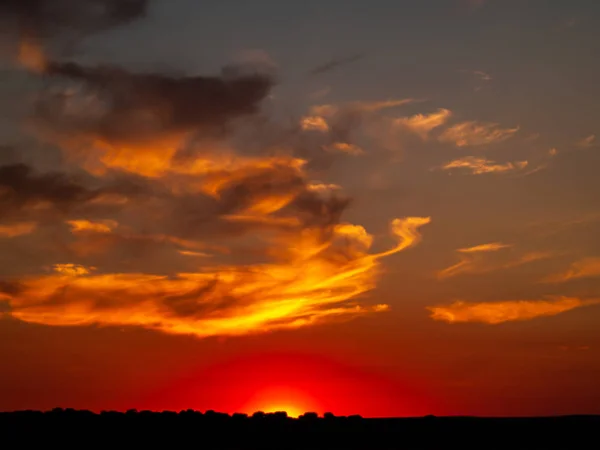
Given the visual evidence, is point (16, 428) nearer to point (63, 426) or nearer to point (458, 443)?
point (63, 426)

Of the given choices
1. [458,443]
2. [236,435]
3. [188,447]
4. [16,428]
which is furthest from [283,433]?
[16,428]

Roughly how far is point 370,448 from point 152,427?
16.9 metres

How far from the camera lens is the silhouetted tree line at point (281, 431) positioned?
61.6m

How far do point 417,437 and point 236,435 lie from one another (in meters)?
13.6

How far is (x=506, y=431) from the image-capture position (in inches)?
2566

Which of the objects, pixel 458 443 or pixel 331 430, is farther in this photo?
pixel 331 430

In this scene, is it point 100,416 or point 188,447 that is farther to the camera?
point 100,416

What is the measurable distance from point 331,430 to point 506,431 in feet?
43.8

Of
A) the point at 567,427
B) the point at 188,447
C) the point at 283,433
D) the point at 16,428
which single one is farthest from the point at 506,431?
the point at 16,428

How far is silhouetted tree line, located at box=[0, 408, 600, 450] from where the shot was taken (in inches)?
2426

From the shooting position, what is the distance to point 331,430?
66.5 meters

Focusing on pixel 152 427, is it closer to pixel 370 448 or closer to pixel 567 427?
pixel 370 448

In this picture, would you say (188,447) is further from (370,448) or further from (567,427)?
(567,427)

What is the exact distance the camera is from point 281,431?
216ft
